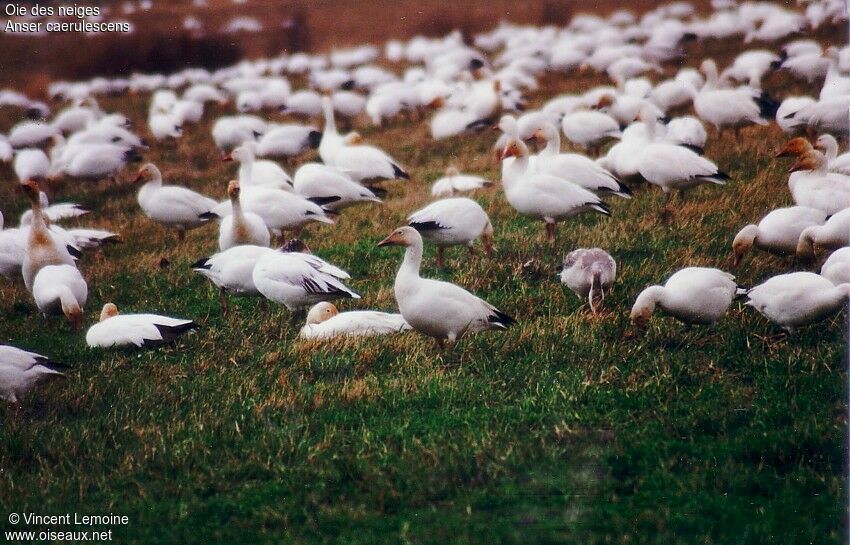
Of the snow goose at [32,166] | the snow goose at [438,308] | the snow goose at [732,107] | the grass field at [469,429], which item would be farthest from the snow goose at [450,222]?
the snow goose at [32,166]

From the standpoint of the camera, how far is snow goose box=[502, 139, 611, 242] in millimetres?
6973

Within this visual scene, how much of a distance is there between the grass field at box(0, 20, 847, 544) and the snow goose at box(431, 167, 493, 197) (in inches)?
123

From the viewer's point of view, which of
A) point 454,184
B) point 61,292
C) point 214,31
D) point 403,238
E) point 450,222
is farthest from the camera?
point 214,31

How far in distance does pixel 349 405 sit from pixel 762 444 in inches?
76.4

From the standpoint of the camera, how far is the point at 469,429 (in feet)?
13.6

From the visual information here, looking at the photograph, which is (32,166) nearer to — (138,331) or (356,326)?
(138,331)

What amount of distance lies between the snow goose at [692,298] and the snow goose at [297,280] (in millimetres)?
1858

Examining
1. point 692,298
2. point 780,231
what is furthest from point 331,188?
point 692,298

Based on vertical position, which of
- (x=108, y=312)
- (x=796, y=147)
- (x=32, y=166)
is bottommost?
(x=32, y=166)

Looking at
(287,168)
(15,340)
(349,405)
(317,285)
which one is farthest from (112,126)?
(349,405)

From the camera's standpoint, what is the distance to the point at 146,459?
13.6ft

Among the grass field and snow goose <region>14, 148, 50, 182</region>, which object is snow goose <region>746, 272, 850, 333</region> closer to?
the grass field

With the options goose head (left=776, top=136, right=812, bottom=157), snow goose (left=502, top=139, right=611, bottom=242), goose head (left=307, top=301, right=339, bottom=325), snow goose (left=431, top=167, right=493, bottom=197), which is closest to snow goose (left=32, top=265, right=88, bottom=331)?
goose head (left=307, top=301, right=339, bottom=325)

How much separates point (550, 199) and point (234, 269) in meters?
2.45
